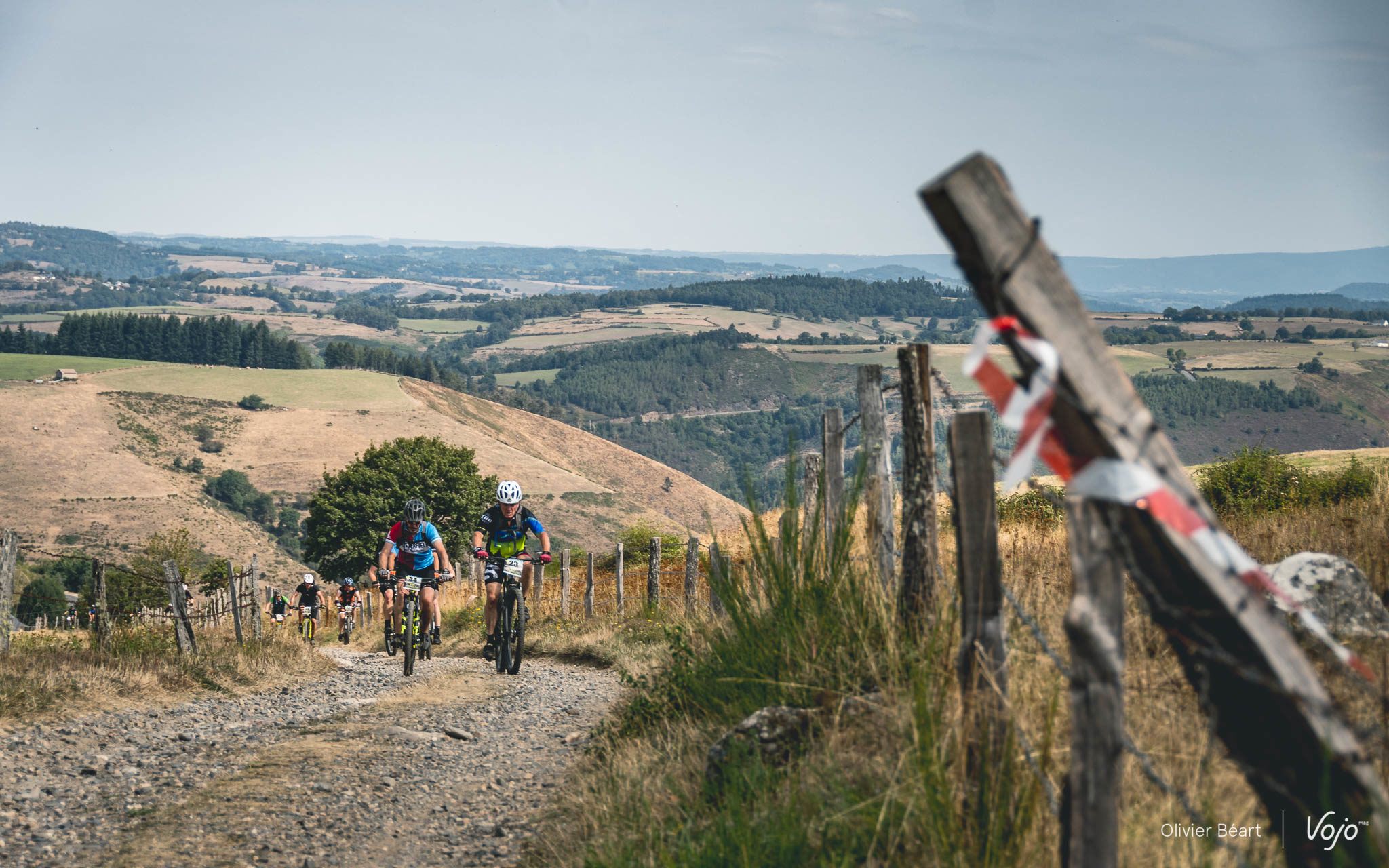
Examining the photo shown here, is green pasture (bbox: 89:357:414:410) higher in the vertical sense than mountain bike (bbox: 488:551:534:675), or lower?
lower

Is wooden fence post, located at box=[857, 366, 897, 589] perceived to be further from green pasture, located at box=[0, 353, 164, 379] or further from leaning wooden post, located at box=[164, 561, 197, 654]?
green pasture, located at box=[0, 353, 164, 379]

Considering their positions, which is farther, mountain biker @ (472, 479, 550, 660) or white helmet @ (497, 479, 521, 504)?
mountain biker @ (472, 479, 550, 660)

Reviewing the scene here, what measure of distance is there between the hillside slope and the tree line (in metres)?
22.6

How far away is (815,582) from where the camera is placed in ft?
16.7

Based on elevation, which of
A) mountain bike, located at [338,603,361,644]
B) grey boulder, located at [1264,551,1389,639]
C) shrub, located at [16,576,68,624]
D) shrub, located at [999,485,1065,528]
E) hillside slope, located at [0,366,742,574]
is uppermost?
grey boulder, located at [1264,551,1389,639]

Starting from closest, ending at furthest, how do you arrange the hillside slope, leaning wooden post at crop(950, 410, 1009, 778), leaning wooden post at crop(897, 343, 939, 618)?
leaning wooden post at crop(950, 410, 1009, 778)
leaning wooden post at crop(897, 343, 939, 618)
the hillside slope

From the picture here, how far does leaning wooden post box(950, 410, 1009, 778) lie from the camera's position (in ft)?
10.4

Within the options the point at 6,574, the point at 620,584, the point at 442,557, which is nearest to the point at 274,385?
the point at 620,584

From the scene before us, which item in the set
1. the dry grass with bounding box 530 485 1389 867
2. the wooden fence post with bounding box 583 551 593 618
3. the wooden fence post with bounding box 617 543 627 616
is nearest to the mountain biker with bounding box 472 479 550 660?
the dry grass with bounding box 530 485 1389 867

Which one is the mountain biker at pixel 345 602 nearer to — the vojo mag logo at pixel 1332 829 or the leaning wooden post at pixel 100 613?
the leaning wooden post at pixel 100 613

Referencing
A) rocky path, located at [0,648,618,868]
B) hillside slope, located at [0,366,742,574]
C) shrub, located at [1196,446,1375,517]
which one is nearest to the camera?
rocky path, located at [0,648,618,868]

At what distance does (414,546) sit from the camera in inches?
495

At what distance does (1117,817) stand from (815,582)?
2.72 meters

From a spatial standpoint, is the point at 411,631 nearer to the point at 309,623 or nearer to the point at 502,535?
the point at 502,535
